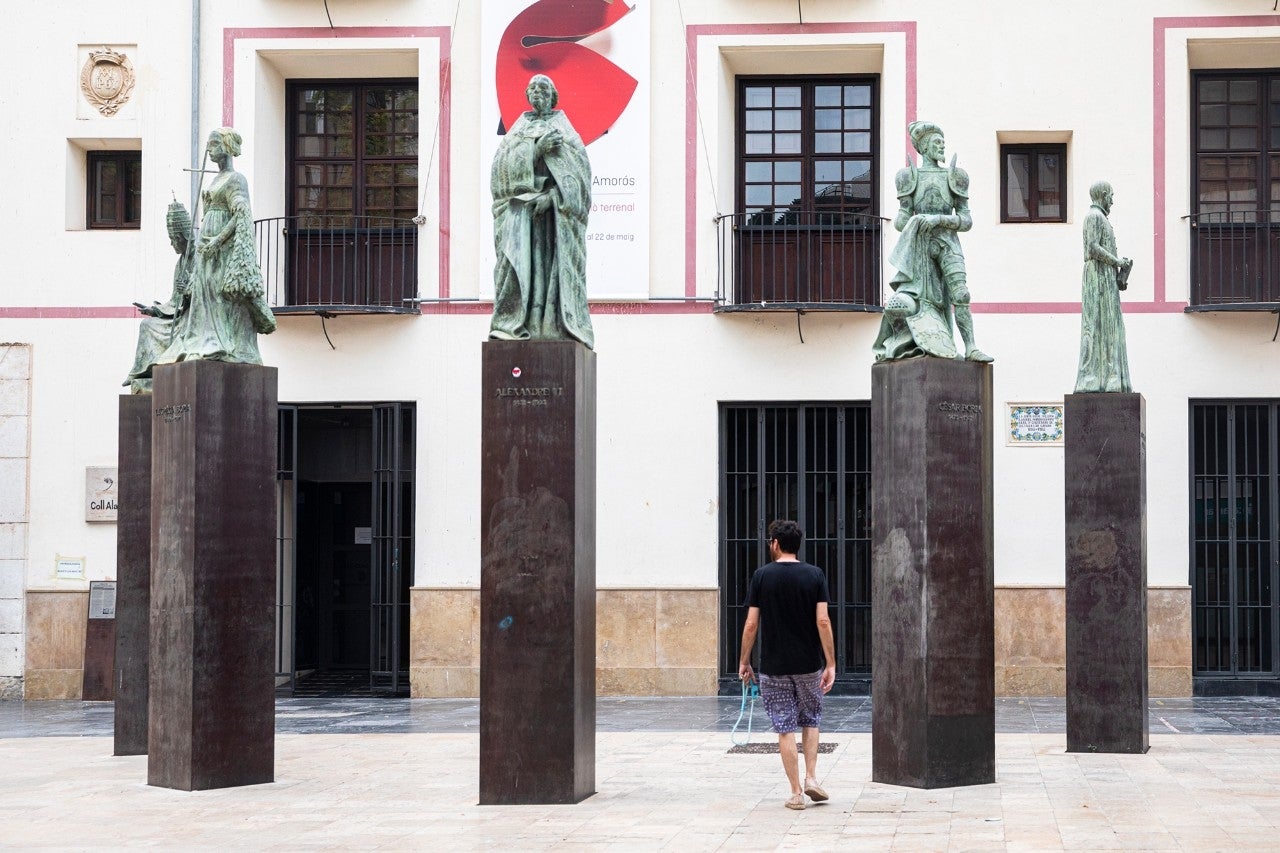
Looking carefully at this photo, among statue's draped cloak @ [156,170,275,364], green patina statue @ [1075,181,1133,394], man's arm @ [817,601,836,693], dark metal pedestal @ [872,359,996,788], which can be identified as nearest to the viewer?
man's arm @ [817,601,836,693]

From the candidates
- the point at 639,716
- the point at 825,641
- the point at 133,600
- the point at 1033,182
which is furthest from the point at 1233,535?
the point at 133,600

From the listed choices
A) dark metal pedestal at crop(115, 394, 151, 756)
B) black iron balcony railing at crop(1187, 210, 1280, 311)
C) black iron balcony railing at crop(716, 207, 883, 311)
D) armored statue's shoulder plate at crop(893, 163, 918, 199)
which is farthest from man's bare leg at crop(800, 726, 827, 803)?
black iron balcony railing at crop(1187, 210, 1280, 311)

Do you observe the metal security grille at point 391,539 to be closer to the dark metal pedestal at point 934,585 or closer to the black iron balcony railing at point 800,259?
the black iron balcony railing at point 800,259

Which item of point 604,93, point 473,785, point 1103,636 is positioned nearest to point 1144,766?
point 1103,636

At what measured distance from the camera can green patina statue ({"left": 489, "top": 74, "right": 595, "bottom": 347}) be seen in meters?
12.2

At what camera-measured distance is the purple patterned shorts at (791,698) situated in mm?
11391

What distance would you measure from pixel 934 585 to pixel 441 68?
35.8ft

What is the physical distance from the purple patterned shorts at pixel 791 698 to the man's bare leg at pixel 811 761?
0.39 feet

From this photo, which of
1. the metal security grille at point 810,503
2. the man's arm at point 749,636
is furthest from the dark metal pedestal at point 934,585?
the metal security grille at point 810,503

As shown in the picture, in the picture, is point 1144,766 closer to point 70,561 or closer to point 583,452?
point 583,452

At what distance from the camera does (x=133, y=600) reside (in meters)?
15.2

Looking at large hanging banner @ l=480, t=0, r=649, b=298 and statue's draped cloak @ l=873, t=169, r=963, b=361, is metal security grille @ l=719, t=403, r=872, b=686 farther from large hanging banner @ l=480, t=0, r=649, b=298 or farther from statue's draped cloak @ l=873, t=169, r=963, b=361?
statue's draped cloak @ l=873, t=169, r=963, b=361

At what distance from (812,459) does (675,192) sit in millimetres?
3371

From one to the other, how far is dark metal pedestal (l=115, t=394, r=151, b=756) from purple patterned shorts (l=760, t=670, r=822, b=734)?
6.00 metres
